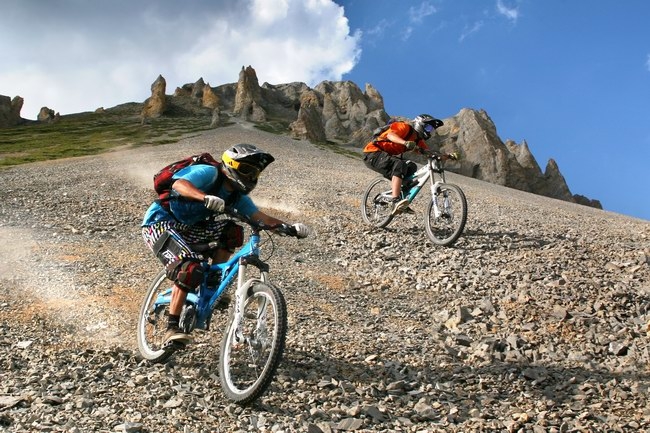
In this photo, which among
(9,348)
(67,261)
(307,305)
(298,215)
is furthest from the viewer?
(298,215)

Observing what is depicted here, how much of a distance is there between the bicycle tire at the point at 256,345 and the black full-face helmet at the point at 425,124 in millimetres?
9300

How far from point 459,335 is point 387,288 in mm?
3097

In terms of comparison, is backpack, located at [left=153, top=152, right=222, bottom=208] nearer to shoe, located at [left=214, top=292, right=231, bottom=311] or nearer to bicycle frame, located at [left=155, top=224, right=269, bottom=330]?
bicycle frame, located at [left=155, top=224, right=269, bottom=330]

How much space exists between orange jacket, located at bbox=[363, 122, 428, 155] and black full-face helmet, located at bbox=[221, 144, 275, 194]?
8262 mm

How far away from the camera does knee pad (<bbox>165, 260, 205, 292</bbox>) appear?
665 cm

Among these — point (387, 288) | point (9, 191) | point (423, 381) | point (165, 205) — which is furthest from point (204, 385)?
point (9, 191)

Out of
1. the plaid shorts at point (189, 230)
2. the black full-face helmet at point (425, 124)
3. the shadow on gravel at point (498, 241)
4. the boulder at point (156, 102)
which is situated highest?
the boulder at point (156, 102)

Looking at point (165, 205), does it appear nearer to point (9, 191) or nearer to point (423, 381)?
point (423, 381)

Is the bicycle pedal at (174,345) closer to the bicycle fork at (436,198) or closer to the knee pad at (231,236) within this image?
the knee pad at (231,236)

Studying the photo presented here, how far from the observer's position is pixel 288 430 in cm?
567

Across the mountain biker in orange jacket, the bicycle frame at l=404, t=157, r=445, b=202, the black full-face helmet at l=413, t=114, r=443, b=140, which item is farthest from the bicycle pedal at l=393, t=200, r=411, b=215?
the black full-face helmet at l=413, t=114, r=443, b=140

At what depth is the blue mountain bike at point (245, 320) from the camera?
226 inches

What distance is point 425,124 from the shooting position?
1438 cm

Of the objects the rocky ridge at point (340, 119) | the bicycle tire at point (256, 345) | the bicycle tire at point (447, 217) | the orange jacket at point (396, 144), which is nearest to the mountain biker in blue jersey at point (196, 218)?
the bicycle tire at point (256, 345)
